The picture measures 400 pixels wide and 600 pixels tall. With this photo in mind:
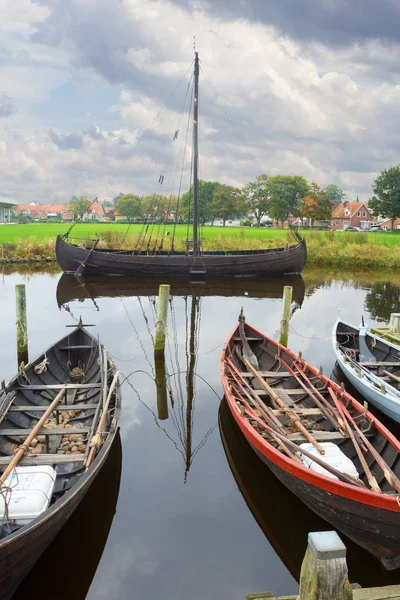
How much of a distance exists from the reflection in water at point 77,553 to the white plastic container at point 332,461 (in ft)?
12.3

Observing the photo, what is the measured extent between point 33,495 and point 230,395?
4769mm

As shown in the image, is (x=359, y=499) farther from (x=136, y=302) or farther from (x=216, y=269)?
(x=216, y=269)

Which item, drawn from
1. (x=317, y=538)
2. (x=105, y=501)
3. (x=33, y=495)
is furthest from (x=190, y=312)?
(x=317, y=538)

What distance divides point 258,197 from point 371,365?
314 feet

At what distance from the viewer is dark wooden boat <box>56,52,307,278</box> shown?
110 feet

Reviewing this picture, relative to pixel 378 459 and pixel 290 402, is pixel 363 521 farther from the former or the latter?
pixel 290 402

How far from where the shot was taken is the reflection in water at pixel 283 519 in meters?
6.37

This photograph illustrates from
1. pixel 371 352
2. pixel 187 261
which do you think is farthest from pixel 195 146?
pixel 371 352

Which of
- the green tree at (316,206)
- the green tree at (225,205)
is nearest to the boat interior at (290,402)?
the green tree at (316,206)

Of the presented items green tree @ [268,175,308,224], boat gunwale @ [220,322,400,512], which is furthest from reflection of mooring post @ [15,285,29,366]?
green tree @ [268,175,308,224]

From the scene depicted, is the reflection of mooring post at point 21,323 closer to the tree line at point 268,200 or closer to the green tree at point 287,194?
the tree line at point 268,200

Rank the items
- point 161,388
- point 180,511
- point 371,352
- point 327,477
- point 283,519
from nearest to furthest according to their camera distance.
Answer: point 327,477
point 283,519
point 180,511
point 161,388
point 371,352

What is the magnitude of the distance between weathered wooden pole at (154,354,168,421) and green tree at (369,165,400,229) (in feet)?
226

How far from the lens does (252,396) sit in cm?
1038
